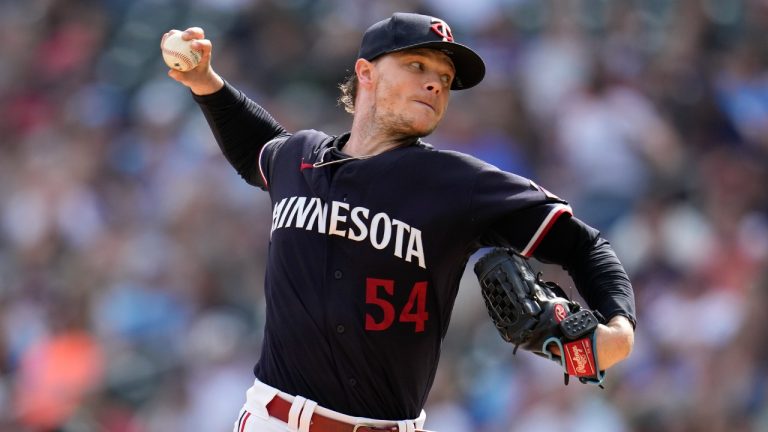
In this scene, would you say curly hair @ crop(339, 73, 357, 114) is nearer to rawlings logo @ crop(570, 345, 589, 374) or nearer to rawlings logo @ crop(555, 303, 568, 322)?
rawlings logo @ crop(555, 303, 568, 322)

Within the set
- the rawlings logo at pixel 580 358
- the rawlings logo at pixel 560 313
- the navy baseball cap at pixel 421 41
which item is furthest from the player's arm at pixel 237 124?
the rawlings logo at pixel 580 358

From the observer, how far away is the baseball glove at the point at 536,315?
11.3 feet

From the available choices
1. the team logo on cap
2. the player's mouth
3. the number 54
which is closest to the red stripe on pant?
the number 54

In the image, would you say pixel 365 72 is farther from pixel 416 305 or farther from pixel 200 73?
pixel 416 305

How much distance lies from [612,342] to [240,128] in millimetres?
1645

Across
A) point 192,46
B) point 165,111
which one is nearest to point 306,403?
point 192,46

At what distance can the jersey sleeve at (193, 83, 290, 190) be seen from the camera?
4.34 meters

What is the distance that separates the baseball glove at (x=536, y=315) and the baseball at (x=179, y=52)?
4.15ft

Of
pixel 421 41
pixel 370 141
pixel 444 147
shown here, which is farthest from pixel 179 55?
pixel 444 147

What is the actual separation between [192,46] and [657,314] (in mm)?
3795

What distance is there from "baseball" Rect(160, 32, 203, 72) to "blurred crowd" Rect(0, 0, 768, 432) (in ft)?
11.1

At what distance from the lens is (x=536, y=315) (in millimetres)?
3494

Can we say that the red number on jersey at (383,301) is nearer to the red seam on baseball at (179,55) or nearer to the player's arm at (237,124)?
the player's arm at (237,124)

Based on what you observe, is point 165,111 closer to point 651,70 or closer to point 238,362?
point 238,362
